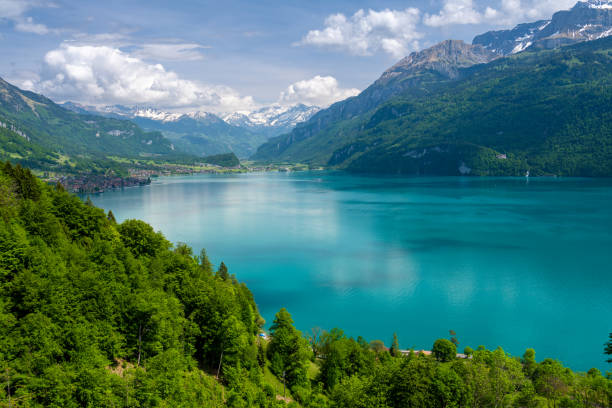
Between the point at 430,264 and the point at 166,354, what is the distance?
54.2 meters

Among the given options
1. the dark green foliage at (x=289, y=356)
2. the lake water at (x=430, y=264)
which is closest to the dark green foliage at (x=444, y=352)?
the lake water at (x=430, y=264)

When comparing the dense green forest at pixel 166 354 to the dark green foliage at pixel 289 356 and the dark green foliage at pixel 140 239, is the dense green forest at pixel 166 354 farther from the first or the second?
the dark green foliage at pixel 140 239

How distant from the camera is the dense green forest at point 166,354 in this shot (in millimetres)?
19375

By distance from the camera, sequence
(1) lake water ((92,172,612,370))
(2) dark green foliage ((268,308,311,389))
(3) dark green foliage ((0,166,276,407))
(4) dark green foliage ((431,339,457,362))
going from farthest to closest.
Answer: (1) lake water ((92,172,612,370)) → (4) dark green foliage ((431,339,457,362)) → (2) dark green foliage ((268,308,311,389)) → (3) dark green foliage ((0,166,276,407))

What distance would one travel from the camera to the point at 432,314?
49156 millimetres

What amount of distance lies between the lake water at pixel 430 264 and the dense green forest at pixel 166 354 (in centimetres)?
1097

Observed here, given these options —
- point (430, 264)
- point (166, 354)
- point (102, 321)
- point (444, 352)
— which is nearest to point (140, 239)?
point (102, 321)

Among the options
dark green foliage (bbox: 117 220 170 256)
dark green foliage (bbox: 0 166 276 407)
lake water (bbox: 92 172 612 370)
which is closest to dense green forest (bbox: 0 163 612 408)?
dark green foliage (bbox: 0 166 276 407)

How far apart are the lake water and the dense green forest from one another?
432 inches

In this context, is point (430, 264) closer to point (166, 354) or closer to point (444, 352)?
point (444, 352)

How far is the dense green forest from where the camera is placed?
19375mm

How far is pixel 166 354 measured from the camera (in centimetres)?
2377

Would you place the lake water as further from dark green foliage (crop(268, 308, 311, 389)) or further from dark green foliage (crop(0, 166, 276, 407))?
dark green foliage (crop(0, 166, 276, 407))

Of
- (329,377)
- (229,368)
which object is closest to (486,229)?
(329,377)
